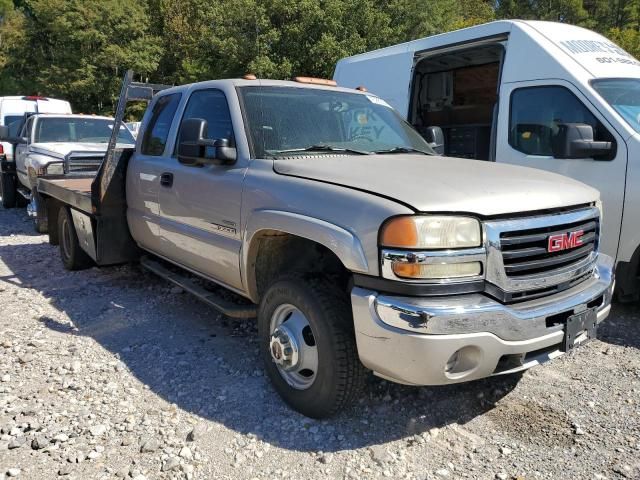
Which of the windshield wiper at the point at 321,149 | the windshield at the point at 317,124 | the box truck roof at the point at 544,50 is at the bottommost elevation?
the windshield wiper at the point at 321,149

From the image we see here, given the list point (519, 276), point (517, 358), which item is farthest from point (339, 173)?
point (517, 358)

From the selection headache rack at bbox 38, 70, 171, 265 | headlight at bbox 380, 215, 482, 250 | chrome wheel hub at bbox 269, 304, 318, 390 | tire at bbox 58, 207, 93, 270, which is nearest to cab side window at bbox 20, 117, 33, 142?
tire at bbox 58, 207, 93, 270

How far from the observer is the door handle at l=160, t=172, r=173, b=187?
173 inches

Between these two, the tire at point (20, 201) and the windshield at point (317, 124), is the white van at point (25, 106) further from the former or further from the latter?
the windshield at point (317, 124)

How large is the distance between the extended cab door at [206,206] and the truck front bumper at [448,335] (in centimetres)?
132

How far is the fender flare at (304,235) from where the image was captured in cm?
271

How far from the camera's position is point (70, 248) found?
6352 mm

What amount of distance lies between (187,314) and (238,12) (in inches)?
775

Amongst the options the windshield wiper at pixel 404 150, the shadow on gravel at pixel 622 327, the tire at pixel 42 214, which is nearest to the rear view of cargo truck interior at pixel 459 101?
the shadow on gravel at pixel 622 327

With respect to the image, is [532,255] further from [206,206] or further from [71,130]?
[71,130]

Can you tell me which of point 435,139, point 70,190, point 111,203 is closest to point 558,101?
point 435,139

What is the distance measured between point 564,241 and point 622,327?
220 centimetres

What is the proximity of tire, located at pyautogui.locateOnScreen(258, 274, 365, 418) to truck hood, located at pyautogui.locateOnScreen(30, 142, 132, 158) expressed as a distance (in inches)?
265

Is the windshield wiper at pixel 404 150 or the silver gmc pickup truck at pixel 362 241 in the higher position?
the windshield wiper at pixel 404 150
